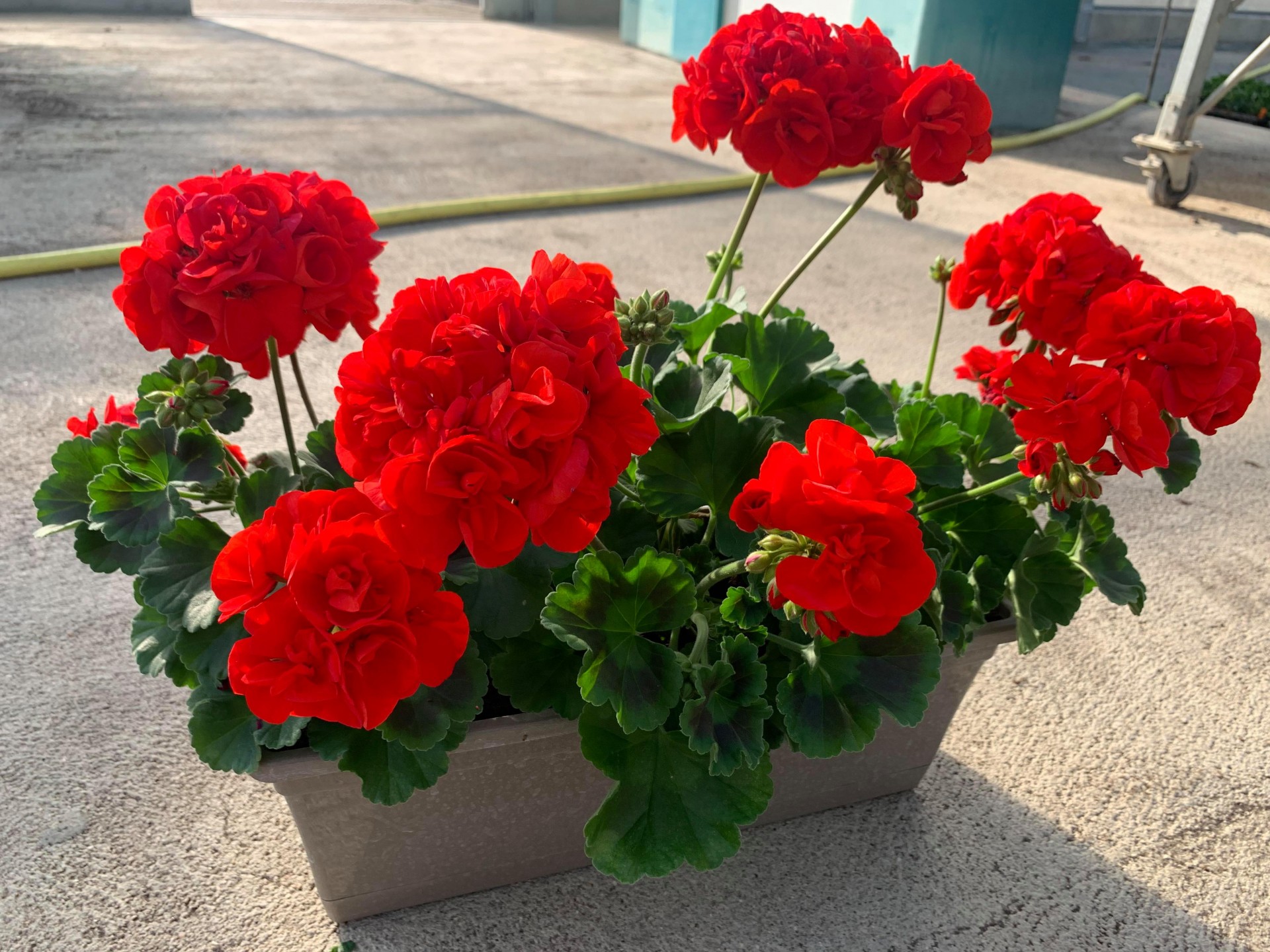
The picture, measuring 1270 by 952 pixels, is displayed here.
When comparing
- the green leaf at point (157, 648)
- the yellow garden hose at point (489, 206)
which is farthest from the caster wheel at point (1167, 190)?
the green leaf at point (157, 648)

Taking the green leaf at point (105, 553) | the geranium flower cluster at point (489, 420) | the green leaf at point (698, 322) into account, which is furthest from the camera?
the green leaf at point (698, 322)

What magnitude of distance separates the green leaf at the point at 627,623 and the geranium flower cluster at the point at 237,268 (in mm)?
282

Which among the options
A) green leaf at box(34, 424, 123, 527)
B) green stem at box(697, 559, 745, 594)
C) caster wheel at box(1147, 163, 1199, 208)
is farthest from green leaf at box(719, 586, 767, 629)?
caster wheel at box(1147, 163, 1199, 208)

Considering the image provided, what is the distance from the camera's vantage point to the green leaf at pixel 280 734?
0.78 m

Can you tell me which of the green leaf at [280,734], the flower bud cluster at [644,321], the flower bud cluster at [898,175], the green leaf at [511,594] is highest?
the flower bud cluster at [898,175]

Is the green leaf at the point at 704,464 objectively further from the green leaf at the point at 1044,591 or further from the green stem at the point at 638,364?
the green leaf at the point at 1044,591

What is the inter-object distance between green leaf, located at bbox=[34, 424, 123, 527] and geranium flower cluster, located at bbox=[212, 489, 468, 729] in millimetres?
410

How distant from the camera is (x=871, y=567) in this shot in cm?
61

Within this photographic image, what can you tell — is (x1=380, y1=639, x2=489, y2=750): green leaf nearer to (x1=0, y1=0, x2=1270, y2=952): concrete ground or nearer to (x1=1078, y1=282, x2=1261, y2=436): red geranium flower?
(x1=0, y1=0, x2=1270, y2=952): concrete ground

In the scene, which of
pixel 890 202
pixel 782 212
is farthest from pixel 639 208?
pixel 890 202

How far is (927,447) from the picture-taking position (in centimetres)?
98

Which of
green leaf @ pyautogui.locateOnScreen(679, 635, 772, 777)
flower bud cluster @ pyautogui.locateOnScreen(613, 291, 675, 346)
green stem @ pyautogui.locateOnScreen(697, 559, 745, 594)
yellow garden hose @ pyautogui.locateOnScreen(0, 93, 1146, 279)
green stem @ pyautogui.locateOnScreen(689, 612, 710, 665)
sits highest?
flower bud cluster @ pyautogui.locateOnScreen(613, 291, 675, 346)

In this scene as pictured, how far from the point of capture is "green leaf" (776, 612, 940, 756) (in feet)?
2.75

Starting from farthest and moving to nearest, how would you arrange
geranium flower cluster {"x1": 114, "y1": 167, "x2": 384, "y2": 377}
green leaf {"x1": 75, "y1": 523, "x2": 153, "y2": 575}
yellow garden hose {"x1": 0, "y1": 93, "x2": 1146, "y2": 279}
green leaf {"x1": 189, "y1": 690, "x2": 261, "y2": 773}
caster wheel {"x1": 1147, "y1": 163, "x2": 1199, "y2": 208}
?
caster wheel {"x1": 1147, "y1": 163, "x2": 1199, "y2": 208}, yellow garden hose {"x1": 0, "y1": 93, "x2": 1146, "y2": 279}, green leaf {"x1": 75, "y1": 523, "x2": 153, "y2": 575}, green leaf {"x1": 189, "y1": 690, "x2": 261, "y2": 773}, geranium flower cluster {"x1": 114, "y1": 167, "x2": 384, "y2": 377}
